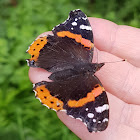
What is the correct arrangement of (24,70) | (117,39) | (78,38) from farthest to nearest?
(24,70) → (117,39) → (78,38)

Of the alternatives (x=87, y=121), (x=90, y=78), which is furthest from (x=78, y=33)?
(x=87, y=121)

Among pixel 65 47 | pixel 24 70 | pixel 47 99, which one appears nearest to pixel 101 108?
pixel 47 99

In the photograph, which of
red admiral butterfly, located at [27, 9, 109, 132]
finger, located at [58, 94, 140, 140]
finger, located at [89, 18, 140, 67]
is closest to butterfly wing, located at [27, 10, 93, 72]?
red admiral butterfly, located at [27, 9, 109, 132]

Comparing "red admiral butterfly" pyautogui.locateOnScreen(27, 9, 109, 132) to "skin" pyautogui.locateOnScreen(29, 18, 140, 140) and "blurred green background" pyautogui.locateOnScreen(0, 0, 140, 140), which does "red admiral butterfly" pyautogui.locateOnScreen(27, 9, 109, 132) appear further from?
"blurred green background" pyautogui.locateOnScreen(0, 0, 140, 140)

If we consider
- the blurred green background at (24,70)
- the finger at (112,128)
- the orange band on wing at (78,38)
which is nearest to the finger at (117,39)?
the orange band on wing at (78,38)

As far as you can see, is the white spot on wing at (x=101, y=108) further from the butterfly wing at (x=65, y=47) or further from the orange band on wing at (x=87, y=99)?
the butterfly wing at (x=65, y=47)

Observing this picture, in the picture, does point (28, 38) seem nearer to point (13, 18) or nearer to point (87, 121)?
point (13, 18)

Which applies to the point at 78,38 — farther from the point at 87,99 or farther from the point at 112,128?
the point at 112,128
